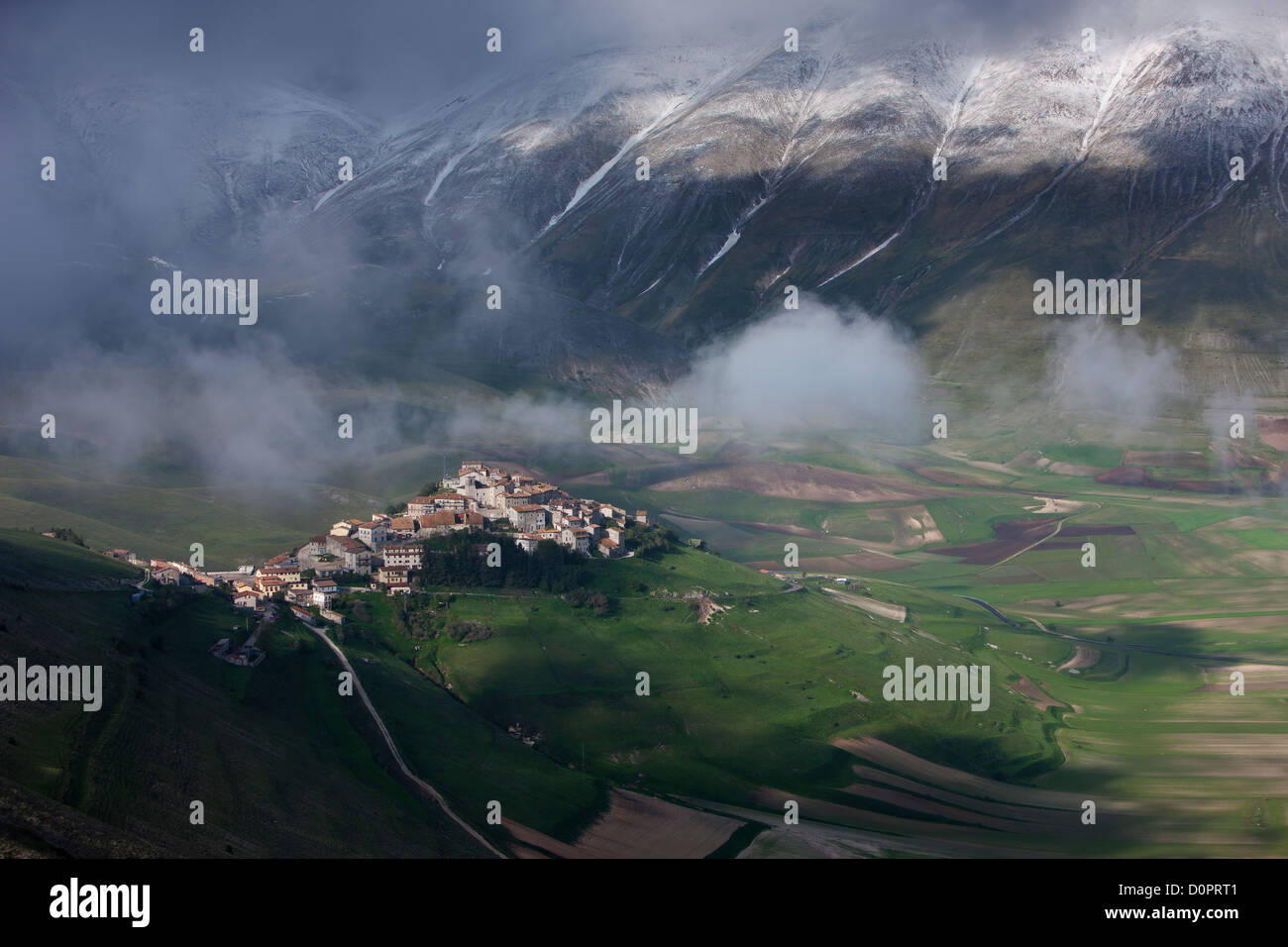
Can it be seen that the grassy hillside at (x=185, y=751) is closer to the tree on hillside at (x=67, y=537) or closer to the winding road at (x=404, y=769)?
the winding road at (x=404, y=769)

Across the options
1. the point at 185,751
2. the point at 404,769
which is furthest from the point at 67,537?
the point at 185,751

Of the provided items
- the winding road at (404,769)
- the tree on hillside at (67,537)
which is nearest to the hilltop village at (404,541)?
the tree on hillside at (67,537)

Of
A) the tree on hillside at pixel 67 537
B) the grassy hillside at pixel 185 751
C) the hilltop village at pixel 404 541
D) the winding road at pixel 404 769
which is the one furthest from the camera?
the tree on hillside at pixel 67 537

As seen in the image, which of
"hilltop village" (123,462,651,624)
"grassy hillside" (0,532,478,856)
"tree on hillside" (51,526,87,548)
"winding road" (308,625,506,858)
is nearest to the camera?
"grassy hillside" (0,532,478,856)

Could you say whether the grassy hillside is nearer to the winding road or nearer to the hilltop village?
the winding road

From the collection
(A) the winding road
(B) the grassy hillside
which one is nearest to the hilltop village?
(A) the winding road

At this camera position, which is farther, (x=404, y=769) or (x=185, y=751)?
(x=404, y=769)

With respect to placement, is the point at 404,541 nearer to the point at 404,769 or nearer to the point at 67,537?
the point at 67,537
